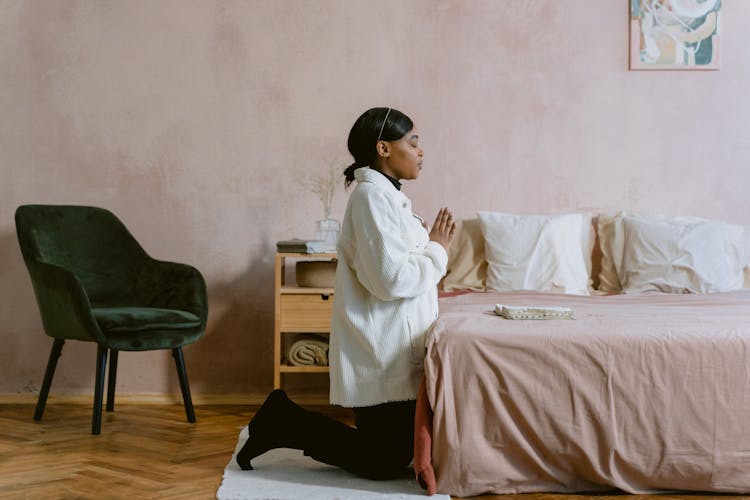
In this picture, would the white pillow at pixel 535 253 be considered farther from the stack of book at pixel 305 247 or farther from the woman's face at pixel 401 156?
the woman's face at pixel 401 156

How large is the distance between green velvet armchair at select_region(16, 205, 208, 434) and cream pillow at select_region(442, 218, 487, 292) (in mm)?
1122

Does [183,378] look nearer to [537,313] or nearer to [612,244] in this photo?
[537,313]

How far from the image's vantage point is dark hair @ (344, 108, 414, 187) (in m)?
2.55

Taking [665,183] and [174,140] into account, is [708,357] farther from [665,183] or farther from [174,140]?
[174,140]


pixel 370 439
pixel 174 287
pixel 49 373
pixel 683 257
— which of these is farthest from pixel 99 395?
pixel 683 257

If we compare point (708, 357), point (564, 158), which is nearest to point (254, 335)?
point (564, 158)

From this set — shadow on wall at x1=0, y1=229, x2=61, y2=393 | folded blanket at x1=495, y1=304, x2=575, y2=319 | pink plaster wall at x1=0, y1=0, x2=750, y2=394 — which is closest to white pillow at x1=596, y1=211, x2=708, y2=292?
pink plaster wall at x1=0, y1=0, x2=750, y2=394

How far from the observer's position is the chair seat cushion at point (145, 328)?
3.32m

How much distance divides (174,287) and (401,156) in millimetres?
1590

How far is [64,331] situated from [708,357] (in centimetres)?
249

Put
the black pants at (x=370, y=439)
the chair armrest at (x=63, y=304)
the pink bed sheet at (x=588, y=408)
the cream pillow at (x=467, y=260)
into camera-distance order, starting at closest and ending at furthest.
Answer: the pink bed sheet at (x=588, y=408) → the black pants at (x=370, y=439) → the chair armrest at (x=63, y=304) → the cream pillow at (x=467, y=260)

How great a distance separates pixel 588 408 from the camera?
2.44m

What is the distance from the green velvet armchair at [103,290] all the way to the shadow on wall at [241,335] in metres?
0.41

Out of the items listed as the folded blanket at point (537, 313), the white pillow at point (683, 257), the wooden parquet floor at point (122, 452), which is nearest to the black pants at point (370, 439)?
the wooden parquet floor at point (122, 452)
